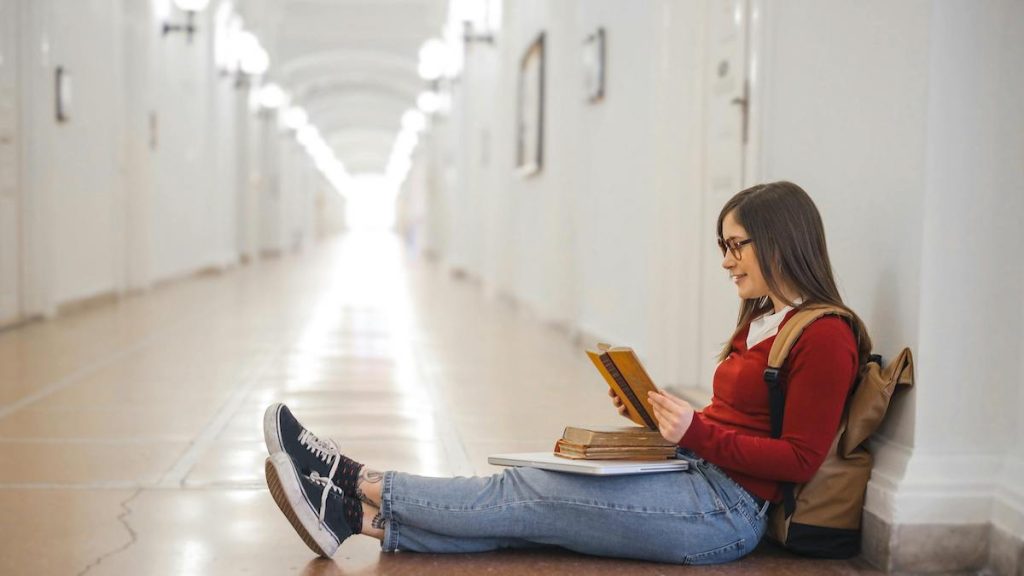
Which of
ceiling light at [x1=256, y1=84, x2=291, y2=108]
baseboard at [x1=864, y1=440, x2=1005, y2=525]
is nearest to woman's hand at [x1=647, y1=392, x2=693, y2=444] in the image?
baseboard at [x1=864, y1=440, x2=1005, y2=525]

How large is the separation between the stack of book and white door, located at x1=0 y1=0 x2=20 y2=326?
6025mm

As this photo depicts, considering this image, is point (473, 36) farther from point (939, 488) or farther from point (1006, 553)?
point (1006, 553)

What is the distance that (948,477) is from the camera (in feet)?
8.46

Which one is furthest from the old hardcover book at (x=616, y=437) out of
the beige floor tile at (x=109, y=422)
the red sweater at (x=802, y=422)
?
the beige floor tile at (x=109, y=422)

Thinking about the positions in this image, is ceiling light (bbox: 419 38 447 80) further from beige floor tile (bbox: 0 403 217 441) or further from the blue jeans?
the blue jeans

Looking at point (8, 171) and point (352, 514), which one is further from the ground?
point (8, 171)

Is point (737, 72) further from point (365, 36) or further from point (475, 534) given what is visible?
point (365, 36)

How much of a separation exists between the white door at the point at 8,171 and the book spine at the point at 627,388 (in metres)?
6.09

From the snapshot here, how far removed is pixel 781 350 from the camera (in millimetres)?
2465

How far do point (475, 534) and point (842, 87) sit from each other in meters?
1.53

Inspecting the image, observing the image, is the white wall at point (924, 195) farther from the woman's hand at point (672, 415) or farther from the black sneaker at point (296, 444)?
the black sneaker at point (296, 444)

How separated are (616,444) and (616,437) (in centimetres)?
2

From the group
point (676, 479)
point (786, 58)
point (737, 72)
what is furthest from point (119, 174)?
point (676, 479)

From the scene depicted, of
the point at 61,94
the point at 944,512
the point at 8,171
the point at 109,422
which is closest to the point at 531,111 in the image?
the point at 61,94
